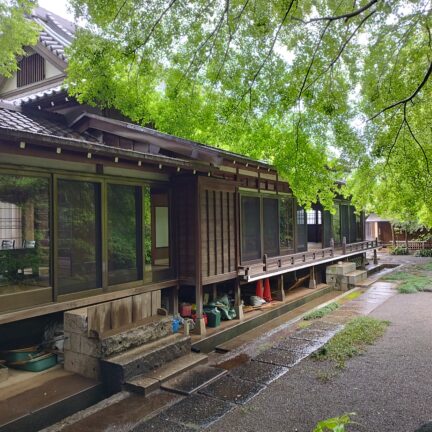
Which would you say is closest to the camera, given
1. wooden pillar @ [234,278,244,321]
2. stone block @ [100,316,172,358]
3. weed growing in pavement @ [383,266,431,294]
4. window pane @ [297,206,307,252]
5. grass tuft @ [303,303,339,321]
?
stone block @ [100,316,172,358]

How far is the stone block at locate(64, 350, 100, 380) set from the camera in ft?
18.6

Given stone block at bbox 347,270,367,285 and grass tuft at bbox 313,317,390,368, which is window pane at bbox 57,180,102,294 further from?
stone block at bbox 347,270,367,285

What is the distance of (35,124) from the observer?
703cm

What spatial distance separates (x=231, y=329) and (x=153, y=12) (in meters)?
6.67

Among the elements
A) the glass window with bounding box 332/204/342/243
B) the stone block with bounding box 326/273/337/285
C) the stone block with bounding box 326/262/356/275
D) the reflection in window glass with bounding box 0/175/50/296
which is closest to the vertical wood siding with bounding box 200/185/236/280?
the reflection in window glass with bounding box 0/175/50/296

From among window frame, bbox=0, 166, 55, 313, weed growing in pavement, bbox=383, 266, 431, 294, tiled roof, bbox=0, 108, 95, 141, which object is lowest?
weed growing in pavement, bbox=383, 266, 431, 294

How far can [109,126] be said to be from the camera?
8125mm

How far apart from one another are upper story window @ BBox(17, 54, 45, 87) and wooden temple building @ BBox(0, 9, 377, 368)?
1.2 inches

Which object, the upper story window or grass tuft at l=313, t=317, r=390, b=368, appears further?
the upper story window

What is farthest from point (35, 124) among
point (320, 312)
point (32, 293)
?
point (320, 312)

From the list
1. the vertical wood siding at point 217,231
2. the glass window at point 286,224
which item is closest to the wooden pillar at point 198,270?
the vertical wood siding at point 217,231

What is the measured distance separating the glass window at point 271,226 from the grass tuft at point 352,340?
12.1 ft

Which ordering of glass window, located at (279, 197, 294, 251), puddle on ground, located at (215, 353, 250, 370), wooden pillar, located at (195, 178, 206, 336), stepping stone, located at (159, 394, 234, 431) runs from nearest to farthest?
stepping stone, located at (159, 394, 234, 431), puddle on ground, located at (215, 353, 250, 370), wooden pillar, located at (195, 178, 206, 336), glass window, located at (279, 197, 294, 251)

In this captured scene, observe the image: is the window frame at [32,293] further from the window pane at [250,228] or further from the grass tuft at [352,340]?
the window pane at [250,228]
